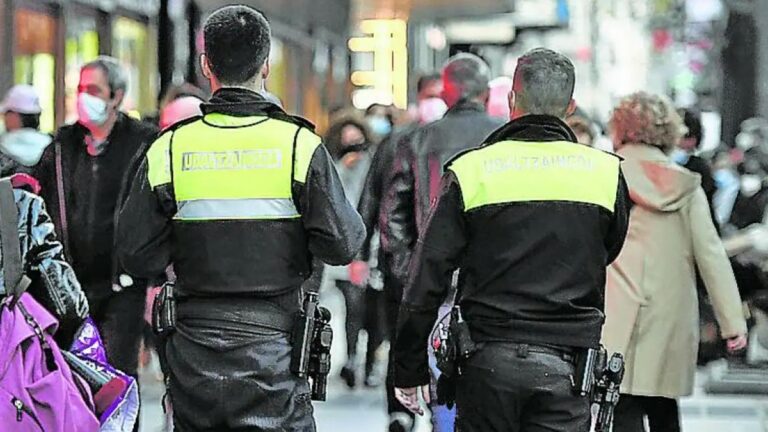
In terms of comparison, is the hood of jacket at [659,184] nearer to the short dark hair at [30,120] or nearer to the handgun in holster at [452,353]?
the handgun in holster at [452,353]

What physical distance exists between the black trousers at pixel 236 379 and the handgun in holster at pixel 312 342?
0.03 m

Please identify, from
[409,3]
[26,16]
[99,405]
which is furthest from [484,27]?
[99,405]

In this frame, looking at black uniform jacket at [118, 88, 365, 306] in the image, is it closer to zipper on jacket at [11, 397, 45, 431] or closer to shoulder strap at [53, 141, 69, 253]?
zipper on jacket at [11, 397, 45, 431]

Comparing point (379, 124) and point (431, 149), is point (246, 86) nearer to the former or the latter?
point (431, 149)

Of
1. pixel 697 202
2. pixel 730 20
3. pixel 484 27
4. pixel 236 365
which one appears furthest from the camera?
pixel 730 20

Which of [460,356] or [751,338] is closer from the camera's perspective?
[460,356]

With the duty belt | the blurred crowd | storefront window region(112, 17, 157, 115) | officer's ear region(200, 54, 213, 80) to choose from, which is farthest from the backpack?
storefront window region(112, 17, 157, 115)

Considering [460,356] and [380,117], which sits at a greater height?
[380,117]

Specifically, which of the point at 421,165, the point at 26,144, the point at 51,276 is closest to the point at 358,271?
the point at 26,144

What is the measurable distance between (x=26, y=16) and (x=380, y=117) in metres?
3.27

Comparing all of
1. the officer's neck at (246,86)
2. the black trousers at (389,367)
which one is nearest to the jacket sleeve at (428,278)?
the officer's neck at (246,86)

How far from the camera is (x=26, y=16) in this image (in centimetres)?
1351

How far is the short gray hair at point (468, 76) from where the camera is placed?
24.7 ft

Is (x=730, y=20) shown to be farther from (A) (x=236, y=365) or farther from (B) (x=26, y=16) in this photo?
(A) (x=236, y=365)
